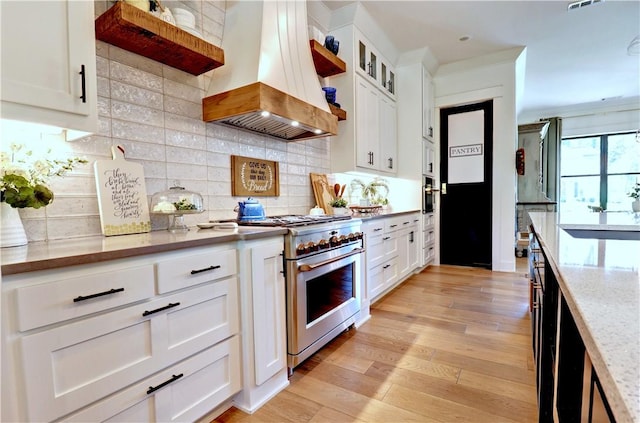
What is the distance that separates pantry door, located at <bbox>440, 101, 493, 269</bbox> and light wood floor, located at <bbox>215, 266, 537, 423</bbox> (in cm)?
157

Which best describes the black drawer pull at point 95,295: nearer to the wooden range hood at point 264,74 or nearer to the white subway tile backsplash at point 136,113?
the white subway tile backsplash at point 136,113

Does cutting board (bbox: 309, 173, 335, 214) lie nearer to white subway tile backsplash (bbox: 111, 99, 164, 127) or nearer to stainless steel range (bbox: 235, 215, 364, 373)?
stainless steel range (bbox: 235, 215, 364, 373)

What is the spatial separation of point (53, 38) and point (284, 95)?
117cm

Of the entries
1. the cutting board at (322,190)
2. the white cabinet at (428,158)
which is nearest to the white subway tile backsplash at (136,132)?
the cutting board at (322,190)

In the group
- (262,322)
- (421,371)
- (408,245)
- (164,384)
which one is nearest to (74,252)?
(164,384)

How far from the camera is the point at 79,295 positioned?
94 centimetres

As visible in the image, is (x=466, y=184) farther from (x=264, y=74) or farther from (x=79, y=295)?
(x=79, y=295)

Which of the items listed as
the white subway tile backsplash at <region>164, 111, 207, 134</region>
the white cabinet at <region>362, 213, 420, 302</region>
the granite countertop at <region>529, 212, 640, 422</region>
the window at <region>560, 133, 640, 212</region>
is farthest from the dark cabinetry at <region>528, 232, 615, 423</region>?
the window at <region>560, 133, 640, 212</region>

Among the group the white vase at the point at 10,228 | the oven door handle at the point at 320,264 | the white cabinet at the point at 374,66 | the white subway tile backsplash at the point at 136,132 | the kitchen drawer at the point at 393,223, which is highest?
the white cabinet at the point at 374,66

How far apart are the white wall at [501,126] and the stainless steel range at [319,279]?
8.97 feet

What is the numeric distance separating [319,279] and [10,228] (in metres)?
1.45

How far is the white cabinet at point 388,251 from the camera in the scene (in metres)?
2.71

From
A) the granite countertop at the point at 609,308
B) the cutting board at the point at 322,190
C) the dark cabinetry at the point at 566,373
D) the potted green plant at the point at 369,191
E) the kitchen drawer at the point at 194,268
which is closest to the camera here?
the granite countertop at the point at 609,308

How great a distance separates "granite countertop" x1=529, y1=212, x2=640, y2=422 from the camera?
0.96ft
